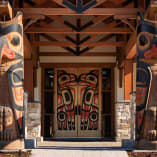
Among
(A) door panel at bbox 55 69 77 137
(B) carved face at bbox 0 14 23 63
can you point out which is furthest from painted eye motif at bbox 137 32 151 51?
(A) door panel at bbox 55 69 77 137

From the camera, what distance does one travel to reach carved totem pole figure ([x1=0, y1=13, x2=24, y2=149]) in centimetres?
585

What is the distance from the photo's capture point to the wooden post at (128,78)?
33.3 ft

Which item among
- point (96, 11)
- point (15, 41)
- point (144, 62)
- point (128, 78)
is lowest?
point (128, 78)

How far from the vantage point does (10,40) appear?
5.97 metres

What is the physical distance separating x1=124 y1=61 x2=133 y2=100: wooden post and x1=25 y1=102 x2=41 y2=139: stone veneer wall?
120 inches

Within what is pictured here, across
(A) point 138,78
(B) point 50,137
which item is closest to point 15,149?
(A) point 138,78

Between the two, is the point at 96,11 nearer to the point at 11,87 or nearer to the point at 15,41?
the point at 15,41

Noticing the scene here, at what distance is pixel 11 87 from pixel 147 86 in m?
2.64

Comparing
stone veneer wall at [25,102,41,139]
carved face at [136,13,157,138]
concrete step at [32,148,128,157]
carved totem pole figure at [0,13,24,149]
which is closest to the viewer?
concrete step at [32,148,128,157]

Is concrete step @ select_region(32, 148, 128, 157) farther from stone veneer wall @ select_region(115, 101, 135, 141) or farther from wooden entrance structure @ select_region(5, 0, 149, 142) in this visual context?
stone veneer wall @ select_region(115, 101, 135, 141)

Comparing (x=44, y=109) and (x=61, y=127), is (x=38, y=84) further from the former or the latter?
(x=61, y=127)

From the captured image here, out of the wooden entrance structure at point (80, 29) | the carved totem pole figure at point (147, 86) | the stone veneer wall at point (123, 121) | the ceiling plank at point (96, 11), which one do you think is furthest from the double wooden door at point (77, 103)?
the carved totem pole figure at point (147, 86)

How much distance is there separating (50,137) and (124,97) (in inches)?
120

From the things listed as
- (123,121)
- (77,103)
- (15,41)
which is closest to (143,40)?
(15,41)
